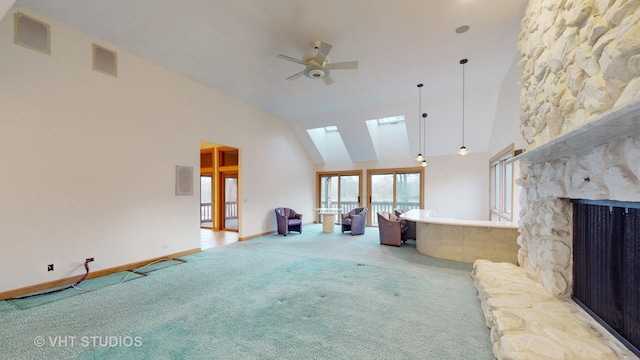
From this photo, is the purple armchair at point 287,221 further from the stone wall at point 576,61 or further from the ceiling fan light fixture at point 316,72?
the stone wall at point 576,61

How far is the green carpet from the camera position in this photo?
2.08m

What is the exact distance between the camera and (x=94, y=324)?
8.19ft

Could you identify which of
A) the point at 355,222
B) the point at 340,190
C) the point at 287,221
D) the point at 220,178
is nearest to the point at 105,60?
the point at 220,178

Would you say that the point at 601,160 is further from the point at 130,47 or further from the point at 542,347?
the point at 130,47

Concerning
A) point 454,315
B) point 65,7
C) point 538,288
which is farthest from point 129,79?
point 538,288

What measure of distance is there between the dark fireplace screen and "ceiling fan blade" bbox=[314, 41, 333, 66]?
332cm

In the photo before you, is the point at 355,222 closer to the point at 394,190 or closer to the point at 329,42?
the point at 394,190

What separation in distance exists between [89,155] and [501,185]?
28.1 feet

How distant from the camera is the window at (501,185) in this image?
5.53 metres

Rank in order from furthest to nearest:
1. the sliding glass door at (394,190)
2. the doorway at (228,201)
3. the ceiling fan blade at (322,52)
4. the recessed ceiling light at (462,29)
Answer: the sliding glass door at (394,190) < the doorway at (228,201) < the recessed ceiling light at (462,29) < the ceiling fan blade at (322,52)

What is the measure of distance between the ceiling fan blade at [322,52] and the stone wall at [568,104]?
2.38m

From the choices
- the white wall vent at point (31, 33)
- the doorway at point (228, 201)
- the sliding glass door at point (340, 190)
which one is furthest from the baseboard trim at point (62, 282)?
the sliding glass door at point (340, 190)

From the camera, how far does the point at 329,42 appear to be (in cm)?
398

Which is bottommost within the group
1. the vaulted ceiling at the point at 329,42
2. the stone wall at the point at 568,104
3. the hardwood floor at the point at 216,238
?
the hardwood floor at the point at 216,238
